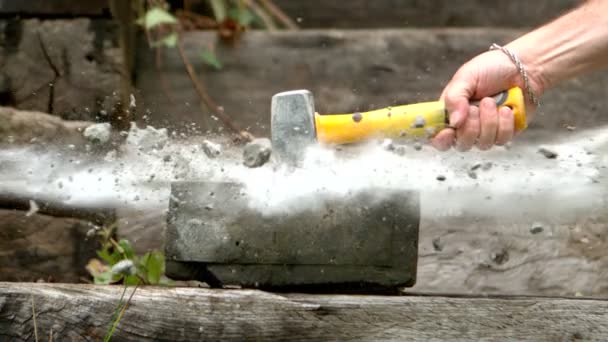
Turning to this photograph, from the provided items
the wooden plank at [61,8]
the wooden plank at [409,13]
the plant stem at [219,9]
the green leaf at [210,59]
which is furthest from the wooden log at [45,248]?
the wooden plank at [409,13]

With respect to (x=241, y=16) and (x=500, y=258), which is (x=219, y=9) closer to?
(x=241, y=16)

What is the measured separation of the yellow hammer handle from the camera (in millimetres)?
1927

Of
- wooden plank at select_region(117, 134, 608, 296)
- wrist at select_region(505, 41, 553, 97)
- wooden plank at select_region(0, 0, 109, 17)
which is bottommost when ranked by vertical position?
wooden plank at select_region(117, 134, 608, 296)

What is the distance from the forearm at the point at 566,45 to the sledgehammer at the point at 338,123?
0.73 feet

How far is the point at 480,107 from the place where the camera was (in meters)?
2.00

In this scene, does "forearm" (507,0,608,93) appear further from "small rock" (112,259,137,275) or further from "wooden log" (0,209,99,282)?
"wooden log" (0,209,99,282)

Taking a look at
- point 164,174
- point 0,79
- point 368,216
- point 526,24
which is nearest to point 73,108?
point 0,79

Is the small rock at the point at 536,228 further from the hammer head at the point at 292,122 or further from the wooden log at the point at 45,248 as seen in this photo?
the wooden log at the point at 45,248

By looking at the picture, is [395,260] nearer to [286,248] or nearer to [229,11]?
[286,248]

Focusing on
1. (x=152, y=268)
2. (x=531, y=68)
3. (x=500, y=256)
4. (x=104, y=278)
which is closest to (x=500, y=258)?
(x=500, y=256)

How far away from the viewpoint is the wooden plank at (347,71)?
3.43m

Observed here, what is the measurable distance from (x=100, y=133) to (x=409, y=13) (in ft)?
8.15

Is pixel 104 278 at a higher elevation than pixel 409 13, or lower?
lower

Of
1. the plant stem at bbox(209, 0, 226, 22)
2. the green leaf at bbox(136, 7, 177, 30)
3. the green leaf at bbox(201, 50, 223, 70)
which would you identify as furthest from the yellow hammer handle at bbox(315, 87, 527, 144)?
the plant stem at bbox(209, 0, 226, 22)
